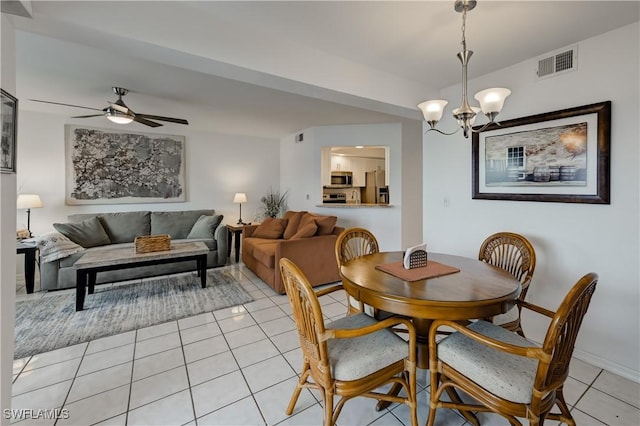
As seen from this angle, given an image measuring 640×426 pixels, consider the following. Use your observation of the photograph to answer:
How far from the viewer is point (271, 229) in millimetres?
4539

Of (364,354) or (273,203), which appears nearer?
(364,354)

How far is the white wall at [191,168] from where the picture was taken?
162 inches

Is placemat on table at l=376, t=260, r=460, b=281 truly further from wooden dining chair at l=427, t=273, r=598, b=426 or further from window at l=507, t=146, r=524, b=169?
window at l=507, t=146, r=524, b=169

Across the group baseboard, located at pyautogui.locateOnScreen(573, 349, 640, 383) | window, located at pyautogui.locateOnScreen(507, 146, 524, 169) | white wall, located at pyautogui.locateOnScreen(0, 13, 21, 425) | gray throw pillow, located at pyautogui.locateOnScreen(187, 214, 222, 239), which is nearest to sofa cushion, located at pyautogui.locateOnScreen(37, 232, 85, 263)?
gray throw pillow, located at pyautogui.locateOnScreen(187, 214, 222, 239)

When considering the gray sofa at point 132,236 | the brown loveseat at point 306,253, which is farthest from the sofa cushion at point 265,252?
the gray sofa at point 132,236

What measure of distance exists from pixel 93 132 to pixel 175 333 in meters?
3.89

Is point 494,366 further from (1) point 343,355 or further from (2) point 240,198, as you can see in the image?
(2) point 240,198

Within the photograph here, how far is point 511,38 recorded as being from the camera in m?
2.06

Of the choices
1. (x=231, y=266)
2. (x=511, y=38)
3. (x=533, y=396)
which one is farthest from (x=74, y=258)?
(x=511, y=38)

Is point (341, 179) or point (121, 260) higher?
point (341, 179)

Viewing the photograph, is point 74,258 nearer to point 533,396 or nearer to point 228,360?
point 228,360

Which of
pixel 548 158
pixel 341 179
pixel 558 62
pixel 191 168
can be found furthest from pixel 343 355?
pixel 341 179

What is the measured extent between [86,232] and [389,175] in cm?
472

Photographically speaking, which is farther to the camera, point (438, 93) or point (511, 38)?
point (438, 93)
